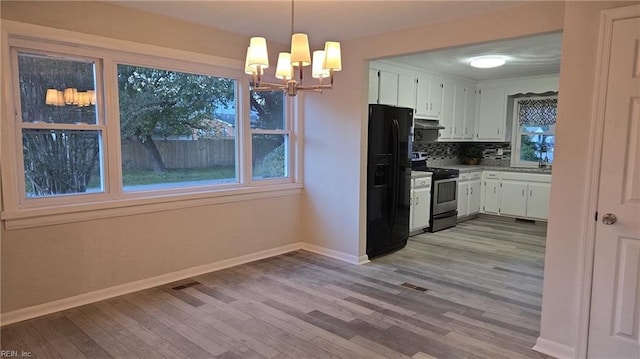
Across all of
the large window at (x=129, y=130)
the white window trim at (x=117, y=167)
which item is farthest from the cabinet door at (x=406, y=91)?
the large window at (x=129, y=130)

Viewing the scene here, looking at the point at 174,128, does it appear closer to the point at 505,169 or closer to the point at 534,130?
the point at 505,169

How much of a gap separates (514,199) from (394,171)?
2.99 m

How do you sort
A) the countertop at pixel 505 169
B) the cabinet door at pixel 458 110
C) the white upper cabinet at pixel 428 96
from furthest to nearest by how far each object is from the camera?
the cabinet door at pixel 458 110
the countertop at pixel 505 169
the white upper cabinet at pixel 428 96

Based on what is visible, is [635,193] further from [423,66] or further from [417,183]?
[423,66]

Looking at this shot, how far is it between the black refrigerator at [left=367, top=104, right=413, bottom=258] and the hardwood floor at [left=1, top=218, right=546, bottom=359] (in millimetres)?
392

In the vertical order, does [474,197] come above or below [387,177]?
below

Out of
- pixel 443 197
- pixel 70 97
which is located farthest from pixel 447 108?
pixel 70 97

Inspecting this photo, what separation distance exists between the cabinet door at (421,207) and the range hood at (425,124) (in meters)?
0.93

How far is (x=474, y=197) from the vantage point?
6613 mm

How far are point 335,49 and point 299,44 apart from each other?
0.74 ft

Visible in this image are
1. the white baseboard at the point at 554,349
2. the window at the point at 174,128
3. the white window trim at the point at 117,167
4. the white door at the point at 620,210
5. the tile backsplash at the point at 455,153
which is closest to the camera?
the white door at the point at 620,210

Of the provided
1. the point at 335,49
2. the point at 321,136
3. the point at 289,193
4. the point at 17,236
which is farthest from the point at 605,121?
the point at 17,236

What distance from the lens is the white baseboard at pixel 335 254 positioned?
429 centimetres

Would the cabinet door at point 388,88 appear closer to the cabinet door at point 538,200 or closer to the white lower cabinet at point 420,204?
the white lower cabinet at point 420,204
